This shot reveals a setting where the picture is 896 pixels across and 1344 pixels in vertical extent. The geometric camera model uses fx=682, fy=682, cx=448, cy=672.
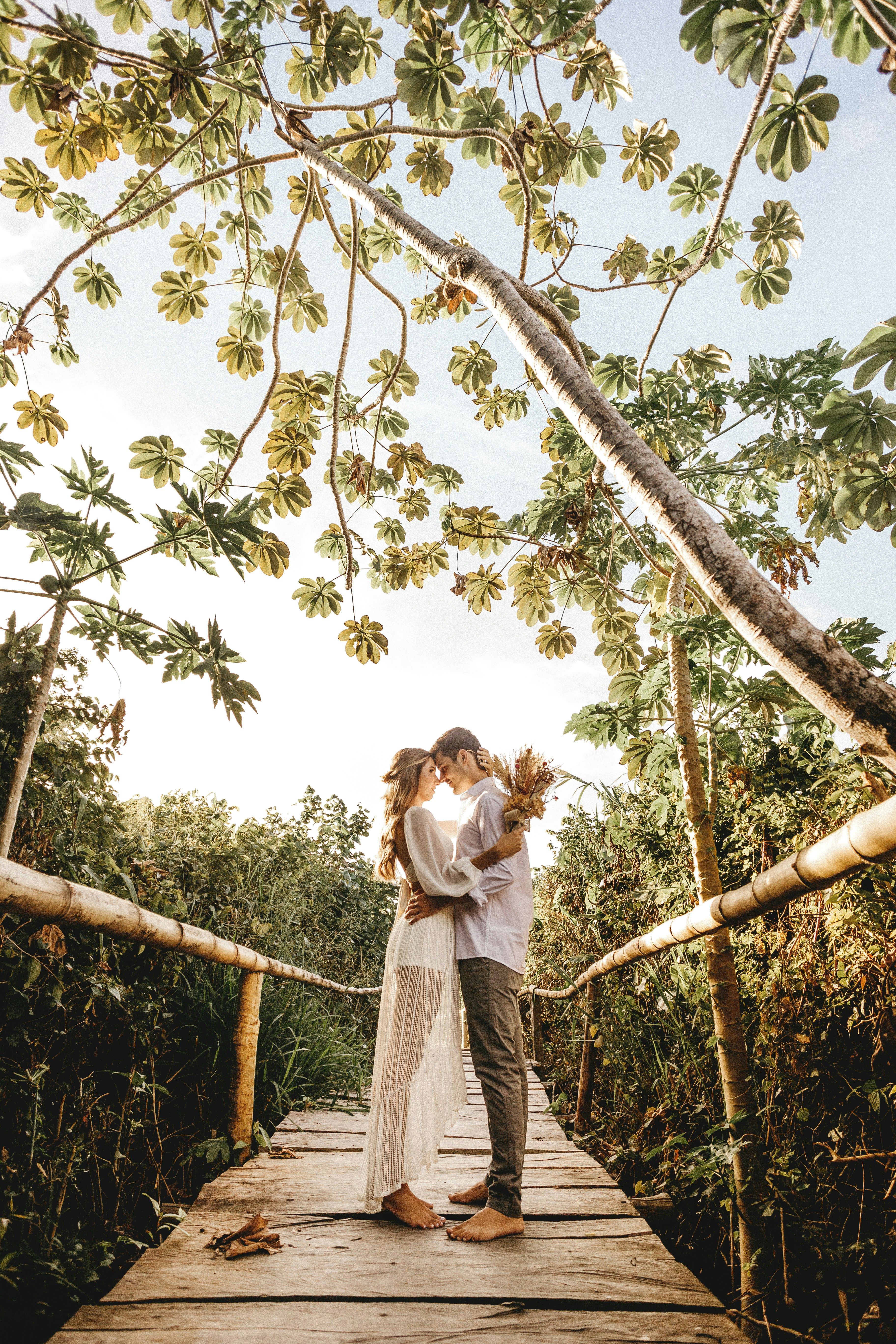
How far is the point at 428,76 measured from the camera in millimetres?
1942

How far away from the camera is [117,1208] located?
6.11ft

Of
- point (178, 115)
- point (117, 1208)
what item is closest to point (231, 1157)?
point (117, 1208)

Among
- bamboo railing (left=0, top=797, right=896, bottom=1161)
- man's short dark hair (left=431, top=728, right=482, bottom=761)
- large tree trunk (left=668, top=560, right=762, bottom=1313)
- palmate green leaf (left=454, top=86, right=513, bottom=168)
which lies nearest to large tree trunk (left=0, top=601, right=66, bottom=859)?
bamboo railing (left=0, top=797, right=896, bottom=1161)

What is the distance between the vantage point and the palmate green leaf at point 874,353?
141cm

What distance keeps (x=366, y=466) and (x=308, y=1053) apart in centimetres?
286

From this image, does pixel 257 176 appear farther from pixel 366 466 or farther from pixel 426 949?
pixel 426 949

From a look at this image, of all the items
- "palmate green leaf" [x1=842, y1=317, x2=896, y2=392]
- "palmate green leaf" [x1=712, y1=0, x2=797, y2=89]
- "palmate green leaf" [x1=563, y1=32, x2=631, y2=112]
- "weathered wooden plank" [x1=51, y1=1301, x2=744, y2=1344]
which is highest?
"palmate green leaf" [x1=563, y1=32, x2=631, y2=112]

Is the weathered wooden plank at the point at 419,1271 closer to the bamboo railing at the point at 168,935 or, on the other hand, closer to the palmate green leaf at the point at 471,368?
the bamboo railing at the point at 168,935

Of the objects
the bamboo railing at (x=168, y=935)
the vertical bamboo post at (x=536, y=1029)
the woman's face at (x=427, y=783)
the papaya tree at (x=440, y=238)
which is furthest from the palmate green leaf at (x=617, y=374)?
the vertical bamboo post at (x=536, y=1029)

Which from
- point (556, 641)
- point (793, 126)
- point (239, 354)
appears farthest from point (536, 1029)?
point (793, 126)

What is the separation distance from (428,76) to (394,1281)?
307 cm

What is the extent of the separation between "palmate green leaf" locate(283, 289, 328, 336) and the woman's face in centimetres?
206

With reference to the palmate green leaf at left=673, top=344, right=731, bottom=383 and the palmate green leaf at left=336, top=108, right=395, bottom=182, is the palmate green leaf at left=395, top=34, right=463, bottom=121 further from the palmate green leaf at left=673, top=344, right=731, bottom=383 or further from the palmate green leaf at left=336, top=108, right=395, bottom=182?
the palmate green leaf at left=673, top=344, right=731, bottom=383

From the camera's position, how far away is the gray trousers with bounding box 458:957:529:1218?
6.17 feet
